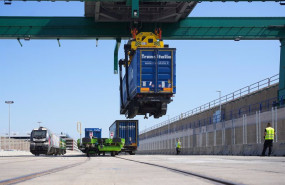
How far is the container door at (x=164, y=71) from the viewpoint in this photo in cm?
2752

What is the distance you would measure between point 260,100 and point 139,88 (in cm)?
1835

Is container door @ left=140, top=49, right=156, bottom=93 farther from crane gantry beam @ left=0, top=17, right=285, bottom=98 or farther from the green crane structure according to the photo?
crane gantry beam @ left=0, top=17, right=285, bottom=98

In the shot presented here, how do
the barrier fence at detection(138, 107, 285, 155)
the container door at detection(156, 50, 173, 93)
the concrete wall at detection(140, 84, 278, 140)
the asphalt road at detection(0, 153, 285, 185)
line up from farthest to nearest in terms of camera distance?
the concrete wall at detection(140, 84, 278, 140) → the barrier fence at detection(138, 107, 285, 155) → the container door at detection(156, 50, 173, 93) → the asphalt road at detection(0, 153, 285, 185)

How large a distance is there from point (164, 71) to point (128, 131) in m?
17.4

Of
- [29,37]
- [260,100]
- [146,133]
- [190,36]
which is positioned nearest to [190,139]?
[260,100]

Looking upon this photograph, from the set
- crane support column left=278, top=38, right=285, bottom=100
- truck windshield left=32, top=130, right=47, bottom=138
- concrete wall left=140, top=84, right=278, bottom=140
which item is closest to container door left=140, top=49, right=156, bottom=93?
crane support column left=278, top=38, right=285, bottom=100

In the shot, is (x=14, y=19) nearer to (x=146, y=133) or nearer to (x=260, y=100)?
(x=260, y=100)

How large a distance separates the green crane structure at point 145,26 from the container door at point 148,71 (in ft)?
10.3

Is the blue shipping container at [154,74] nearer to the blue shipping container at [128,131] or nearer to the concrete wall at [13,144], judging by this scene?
the blue shipping container at [128,131]

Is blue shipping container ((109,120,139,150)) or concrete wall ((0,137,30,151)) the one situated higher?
blue shipping container ((109,120,139,150))

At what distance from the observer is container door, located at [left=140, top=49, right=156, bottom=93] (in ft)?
90.1

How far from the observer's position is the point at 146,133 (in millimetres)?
98938

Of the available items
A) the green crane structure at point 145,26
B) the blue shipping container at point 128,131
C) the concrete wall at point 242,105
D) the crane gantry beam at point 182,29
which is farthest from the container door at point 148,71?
the blue shipping container at point 128,131

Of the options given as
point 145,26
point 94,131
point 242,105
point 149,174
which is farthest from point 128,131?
point 149,174
